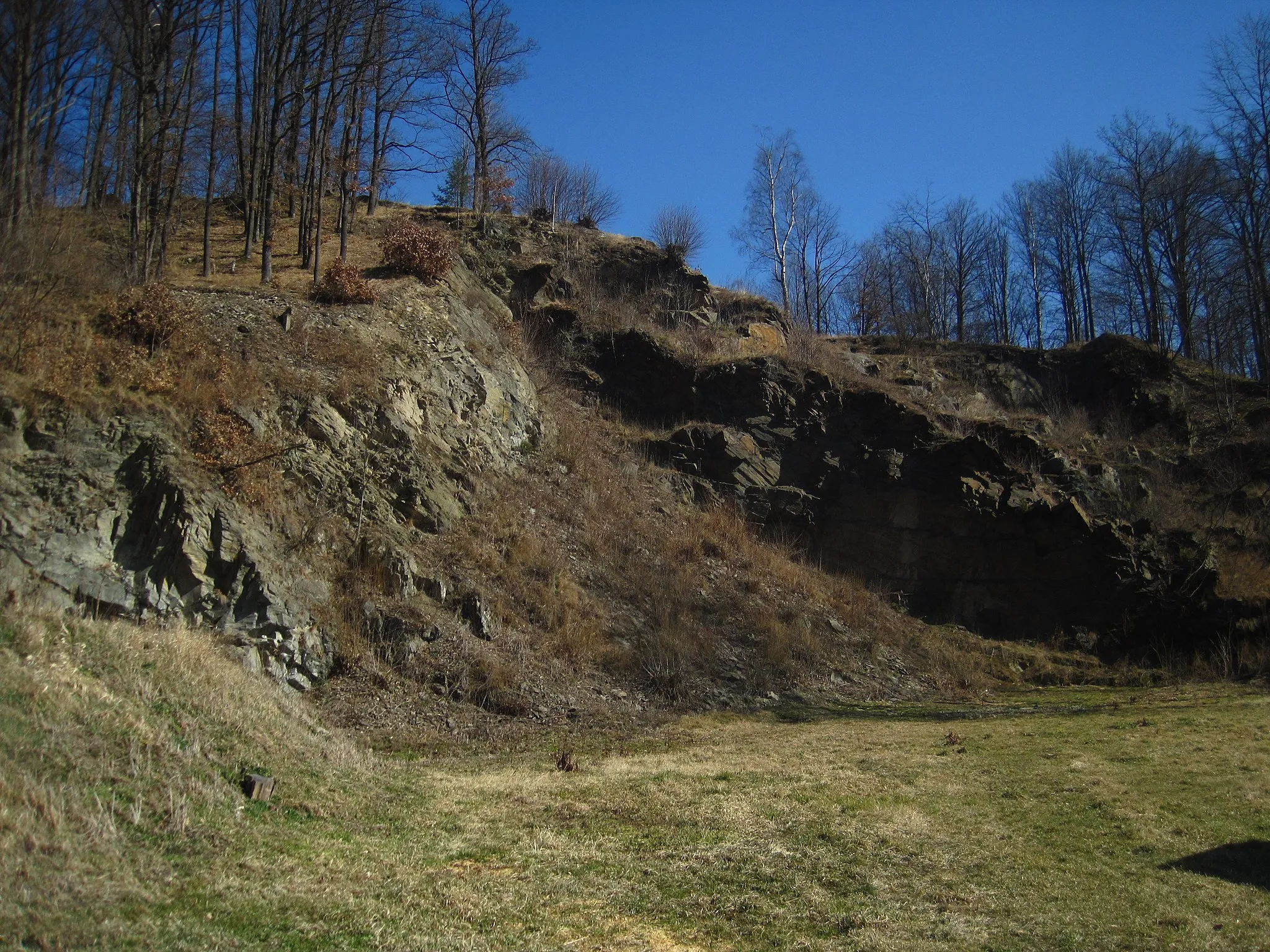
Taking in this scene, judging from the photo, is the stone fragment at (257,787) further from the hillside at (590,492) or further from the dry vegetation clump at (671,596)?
the dry vegetation clump at (671,596)

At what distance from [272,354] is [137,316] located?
263 centimetres

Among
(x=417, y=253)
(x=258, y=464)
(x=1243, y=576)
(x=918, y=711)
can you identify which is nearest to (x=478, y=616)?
(x=258, y=464)

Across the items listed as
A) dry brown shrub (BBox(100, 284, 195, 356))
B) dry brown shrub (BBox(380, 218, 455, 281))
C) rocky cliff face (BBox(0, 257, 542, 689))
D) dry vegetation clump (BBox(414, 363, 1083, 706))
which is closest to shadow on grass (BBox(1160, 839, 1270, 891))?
dry vegetation clump (BBox(414, 363, 1083, 706))

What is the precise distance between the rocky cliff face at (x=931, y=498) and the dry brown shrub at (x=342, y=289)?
866cm

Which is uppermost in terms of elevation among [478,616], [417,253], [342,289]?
[417,253]

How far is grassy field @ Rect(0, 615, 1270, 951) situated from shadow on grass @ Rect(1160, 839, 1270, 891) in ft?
0.12

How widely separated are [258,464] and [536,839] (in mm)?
8679

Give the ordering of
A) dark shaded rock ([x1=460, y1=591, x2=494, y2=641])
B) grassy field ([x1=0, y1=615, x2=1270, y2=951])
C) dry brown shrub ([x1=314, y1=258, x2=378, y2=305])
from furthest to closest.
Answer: dry brown shrub ([x1=314, y1=258, x2=378, y2=305])
dark shaded rock ([x1=460, y1=591, x2=494, y2=641])
grassy field ([x1=0, y1=615, x2=1270, y2=951])

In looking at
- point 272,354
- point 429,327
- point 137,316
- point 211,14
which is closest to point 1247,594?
point 429,327

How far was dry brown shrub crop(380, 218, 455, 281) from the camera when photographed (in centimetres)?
2336

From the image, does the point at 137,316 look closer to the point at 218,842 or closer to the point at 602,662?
the point at 602,662

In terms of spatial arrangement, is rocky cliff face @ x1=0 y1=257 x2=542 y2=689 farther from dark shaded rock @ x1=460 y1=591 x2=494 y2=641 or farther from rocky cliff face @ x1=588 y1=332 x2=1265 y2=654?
rocky cliff face @ x1=588 y1=332 x2=1265 y2=654

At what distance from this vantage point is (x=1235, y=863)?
25.8 feet

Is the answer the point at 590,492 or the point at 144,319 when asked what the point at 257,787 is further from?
the point at 590,492
